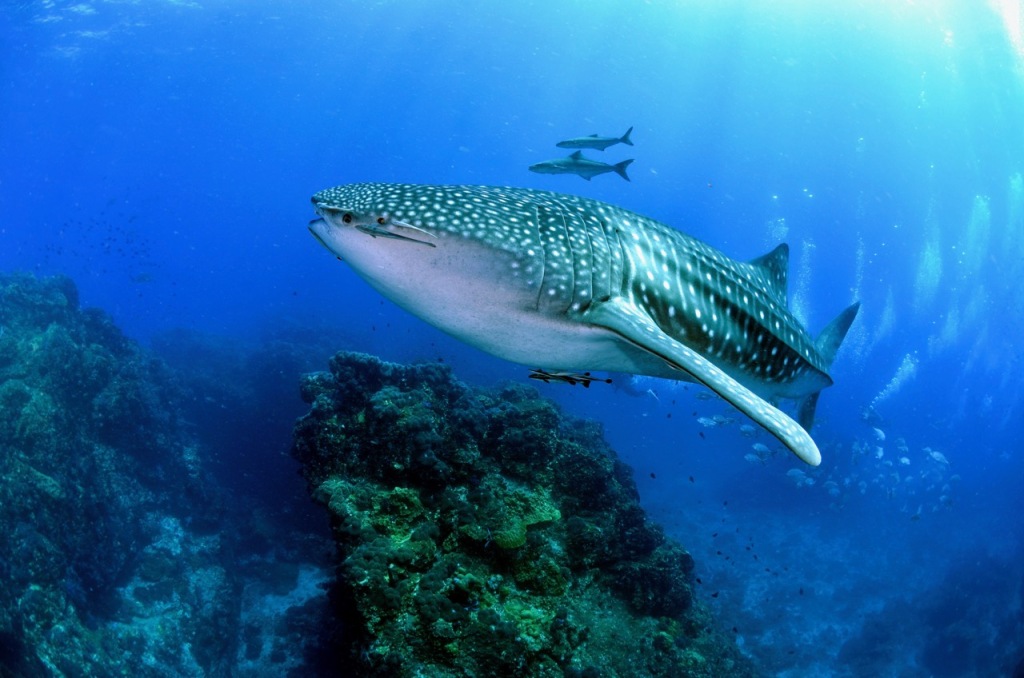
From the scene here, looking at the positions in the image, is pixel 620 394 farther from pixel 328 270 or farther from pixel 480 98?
pixel 480 98

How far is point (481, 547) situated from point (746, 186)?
5108 inches

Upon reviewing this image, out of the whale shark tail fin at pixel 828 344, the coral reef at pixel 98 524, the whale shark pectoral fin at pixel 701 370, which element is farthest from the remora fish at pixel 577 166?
the coral reef at pixel 98 524

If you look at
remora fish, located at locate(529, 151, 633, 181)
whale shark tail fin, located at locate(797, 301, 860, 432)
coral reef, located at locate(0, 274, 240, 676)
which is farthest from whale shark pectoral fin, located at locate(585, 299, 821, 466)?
remora fish, located at locate(529, 151, 633, 181)

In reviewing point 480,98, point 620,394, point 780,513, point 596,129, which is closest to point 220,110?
point 480,98

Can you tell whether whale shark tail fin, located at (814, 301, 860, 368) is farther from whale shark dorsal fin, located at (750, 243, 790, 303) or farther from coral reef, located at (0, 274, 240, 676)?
coral reef, located at (0, 274, 240, 676)

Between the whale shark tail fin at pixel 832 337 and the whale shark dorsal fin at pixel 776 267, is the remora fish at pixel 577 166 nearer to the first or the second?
the whale shark dorsal fin at pixel 776 267

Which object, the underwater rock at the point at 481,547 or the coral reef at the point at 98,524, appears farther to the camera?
the coral reef at the point at 98,524

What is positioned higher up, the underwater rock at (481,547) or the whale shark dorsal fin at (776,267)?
the whale shark dorsal fin at (776,267)

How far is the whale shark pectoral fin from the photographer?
2.63 meters

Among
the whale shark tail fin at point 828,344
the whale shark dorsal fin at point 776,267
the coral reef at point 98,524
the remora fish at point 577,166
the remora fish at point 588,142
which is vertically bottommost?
the coral reef at point 98,524

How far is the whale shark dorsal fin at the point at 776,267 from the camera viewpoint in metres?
5.80

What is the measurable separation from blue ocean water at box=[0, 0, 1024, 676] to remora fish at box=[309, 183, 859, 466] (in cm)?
1395

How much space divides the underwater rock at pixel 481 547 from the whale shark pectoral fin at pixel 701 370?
254cm

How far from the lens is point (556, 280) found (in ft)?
10.7
